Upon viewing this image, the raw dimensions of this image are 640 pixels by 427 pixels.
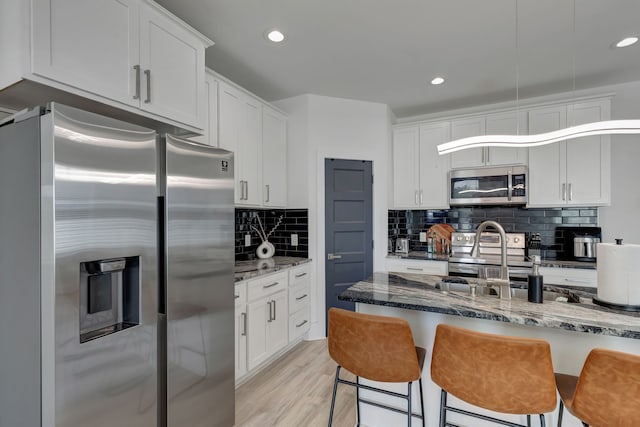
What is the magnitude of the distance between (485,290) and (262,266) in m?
1.85

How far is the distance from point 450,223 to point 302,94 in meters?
2.45

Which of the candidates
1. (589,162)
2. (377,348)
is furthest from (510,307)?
(589,162)

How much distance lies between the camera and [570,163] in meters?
3.26

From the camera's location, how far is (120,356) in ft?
4.43

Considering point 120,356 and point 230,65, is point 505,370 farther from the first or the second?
point 230,65

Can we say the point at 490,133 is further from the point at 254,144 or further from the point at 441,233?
the point at 254,144

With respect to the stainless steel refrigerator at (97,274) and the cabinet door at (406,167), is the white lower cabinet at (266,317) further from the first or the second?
the cabinet door at (406,167)

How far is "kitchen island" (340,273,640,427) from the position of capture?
1.32 m

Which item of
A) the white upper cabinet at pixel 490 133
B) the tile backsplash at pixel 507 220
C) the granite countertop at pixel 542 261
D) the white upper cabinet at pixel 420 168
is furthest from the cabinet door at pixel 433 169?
the granite countertop at pixel 542 261

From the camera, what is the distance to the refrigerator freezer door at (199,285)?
160 centimetres

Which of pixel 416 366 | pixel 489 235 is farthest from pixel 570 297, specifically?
pixel 489 235

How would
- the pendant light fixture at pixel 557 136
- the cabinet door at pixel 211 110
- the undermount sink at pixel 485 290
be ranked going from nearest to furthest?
the pendant light fixture at pixel 557 136 → the undermount sink at pixel 485 290 → the cabinet door at pixel 211 110

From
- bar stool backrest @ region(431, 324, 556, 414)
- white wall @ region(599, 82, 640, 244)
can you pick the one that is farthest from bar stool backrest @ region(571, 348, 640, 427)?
white wall @ region(599, 82, 640, 244)

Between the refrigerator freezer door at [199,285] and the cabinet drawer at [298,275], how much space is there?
3.94 ft
